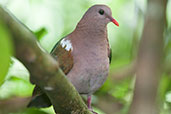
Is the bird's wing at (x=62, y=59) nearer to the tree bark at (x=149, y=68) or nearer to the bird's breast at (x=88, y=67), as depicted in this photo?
the bird's breast at (x=88, y=67)

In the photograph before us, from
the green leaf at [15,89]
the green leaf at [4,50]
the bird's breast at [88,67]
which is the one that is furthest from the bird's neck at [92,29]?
the green leaf at [4,50]

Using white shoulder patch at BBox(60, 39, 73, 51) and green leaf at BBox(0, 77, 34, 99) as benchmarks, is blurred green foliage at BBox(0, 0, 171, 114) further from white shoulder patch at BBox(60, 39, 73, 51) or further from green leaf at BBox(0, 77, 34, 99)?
white shoulder patch at BBox(60, 39, 73, 51)

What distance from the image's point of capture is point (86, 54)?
2.53 metres

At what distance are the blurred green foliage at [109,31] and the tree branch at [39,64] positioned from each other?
4.18ft

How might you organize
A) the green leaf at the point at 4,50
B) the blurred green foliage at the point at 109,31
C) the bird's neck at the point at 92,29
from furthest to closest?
the blurred green foliage at the point at 109,31 → the bird's neck at the point at 92,29 → the green leaf at the point at 4,50

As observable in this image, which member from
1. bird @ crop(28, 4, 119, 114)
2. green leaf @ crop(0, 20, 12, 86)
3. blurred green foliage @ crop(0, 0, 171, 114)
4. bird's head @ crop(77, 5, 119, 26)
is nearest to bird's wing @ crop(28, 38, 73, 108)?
bird @ crop(28, 4, 119, 114)

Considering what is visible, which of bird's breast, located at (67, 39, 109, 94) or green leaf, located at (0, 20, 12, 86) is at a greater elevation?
green leaf, located at (0, 20, 12, 86)

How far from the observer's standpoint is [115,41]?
5.44 meters

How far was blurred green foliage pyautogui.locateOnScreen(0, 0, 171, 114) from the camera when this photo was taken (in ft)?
9.92

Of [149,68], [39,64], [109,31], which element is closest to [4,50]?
[39,64]

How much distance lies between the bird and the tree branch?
31.3 inches

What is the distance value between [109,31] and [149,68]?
13.1 ft

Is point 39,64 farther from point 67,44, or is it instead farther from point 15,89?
point 15,89

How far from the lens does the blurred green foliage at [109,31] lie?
3.03 meters
